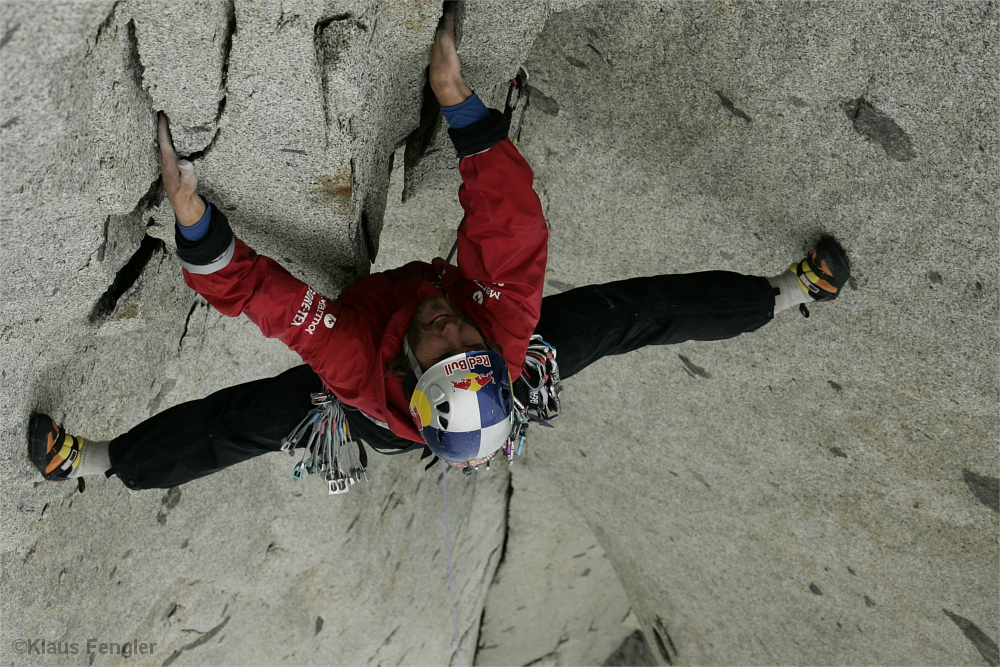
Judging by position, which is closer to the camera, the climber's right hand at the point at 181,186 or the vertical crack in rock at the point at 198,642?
the climber's right hand at the point at 181,186

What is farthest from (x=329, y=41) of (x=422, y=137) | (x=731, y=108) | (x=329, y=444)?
(x=329, y=444)

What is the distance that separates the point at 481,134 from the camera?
5.37ft

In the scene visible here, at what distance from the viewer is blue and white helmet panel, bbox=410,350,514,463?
1.56 metres

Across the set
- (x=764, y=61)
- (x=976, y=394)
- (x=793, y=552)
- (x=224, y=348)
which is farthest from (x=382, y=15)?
(x=793, y=552)

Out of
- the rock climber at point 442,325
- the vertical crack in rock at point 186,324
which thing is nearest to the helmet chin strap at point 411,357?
the rock climber at point 442,325

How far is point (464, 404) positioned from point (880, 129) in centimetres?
107

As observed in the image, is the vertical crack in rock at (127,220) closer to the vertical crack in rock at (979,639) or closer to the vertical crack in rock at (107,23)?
the vertical crack in rock at (107,23)

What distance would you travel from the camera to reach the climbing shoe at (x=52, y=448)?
176 cm

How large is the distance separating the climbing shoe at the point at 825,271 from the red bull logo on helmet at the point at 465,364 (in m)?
0.89

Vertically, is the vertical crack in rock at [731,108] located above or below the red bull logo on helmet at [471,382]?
above

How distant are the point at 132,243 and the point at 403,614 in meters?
2.50

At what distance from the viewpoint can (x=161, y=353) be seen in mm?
2053

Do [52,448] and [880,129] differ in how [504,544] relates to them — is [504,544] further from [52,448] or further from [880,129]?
[880,129]

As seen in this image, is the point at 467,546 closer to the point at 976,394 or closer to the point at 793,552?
the point at 793,552
